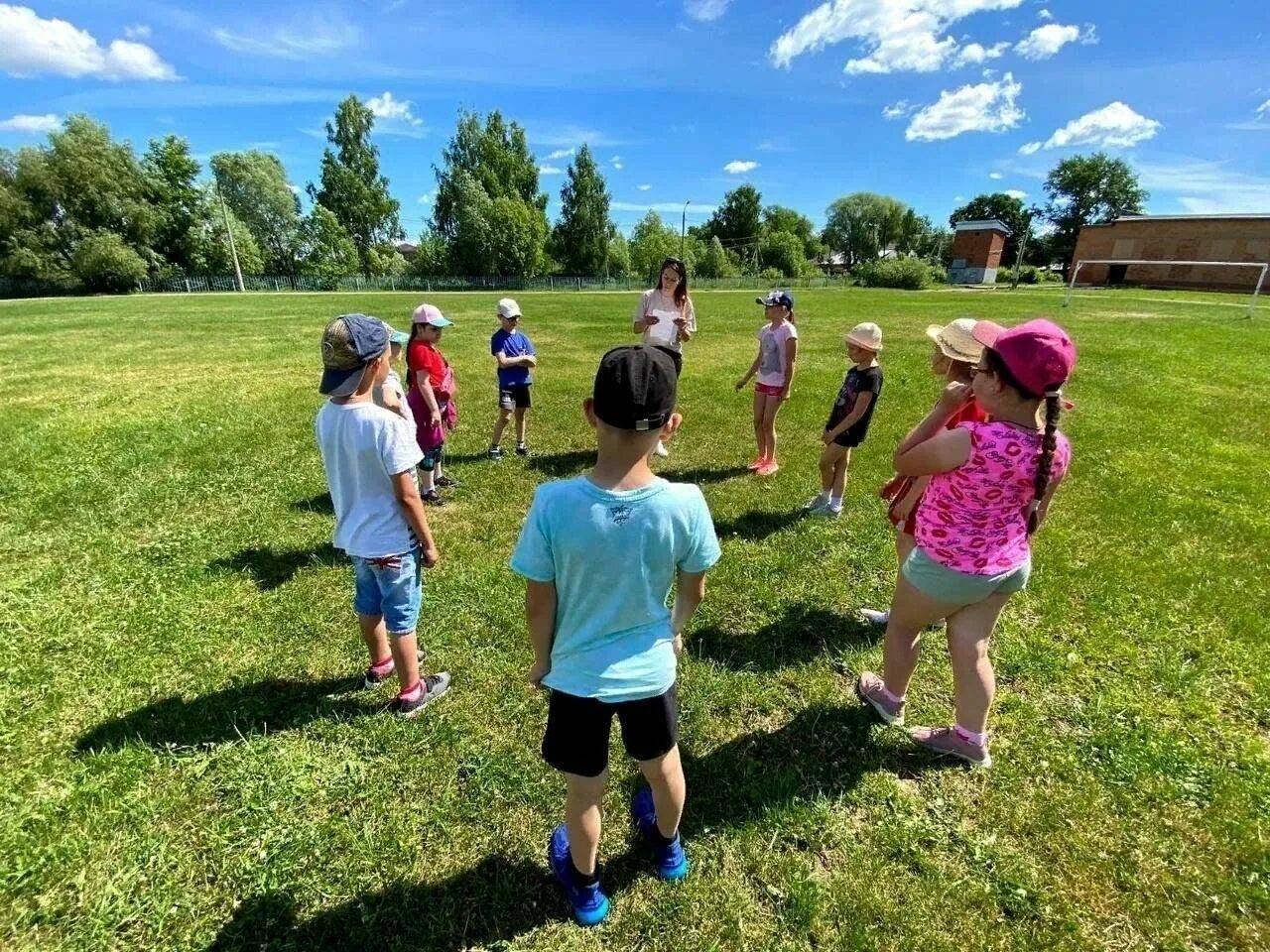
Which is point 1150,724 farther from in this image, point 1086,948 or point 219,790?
point 219,790

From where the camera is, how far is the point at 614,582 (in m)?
1.91

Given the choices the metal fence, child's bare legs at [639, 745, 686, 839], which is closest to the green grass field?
child's bare legs at [639, 745, 686, 839]

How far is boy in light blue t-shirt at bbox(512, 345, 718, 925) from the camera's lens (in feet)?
5.85

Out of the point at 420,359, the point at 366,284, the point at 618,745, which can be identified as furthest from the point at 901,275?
the point at 618,745

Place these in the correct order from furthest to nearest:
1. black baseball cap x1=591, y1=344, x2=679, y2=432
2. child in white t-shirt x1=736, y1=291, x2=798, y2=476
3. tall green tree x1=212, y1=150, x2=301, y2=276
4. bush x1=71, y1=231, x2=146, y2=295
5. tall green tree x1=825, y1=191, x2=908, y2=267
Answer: tall green tree x1=825, y1=191, x2=908, y2=267 → tall green tree x1=212, y1=150, x2=301, y2=276 → bush x1=71, y1=231, x2=146, y2=295 → child in white t-shirt x1=736, y1=291, x2=798, y2=476 → black baseball cap x1=591, y1=344, x2=679, y2=432

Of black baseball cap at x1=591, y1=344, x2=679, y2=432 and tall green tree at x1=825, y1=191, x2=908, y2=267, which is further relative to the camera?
tall green tree at x1=825, y1=191, x2=908, y2=267

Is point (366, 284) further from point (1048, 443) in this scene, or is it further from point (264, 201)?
point (1048, 443)

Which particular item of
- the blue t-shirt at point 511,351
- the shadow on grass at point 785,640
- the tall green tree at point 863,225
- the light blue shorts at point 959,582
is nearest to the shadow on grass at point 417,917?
the shadow on grass at point 785,640

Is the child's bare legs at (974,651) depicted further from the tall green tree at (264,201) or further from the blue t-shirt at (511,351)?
the tall green tree at (264,201)

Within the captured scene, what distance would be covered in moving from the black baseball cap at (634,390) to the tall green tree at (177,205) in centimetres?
7086

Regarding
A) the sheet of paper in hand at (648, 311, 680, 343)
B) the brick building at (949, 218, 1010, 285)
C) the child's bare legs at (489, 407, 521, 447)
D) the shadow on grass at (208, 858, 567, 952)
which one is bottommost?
the shadow on grass at (208, 858, 567, 952)

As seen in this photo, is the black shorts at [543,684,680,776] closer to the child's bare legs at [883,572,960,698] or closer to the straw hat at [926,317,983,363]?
the child's bare legs at [883,572,960,698]

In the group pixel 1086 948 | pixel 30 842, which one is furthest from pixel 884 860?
pixel 30 842

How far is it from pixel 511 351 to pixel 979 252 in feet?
314
